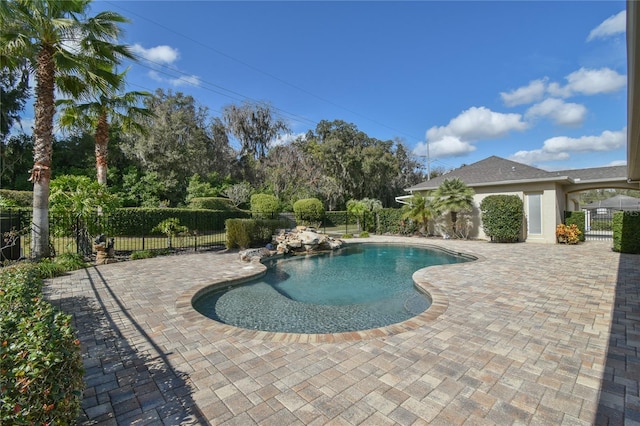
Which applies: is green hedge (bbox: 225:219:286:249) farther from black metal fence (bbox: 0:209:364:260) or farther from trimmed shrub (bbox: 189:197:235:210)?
trimmed shrub (bbox: 189:197:235:210)

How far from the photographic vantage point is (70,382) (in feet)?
6.41

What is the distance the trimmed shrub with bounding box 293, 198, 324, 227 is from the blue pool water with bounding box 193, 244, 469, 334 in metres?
9.49

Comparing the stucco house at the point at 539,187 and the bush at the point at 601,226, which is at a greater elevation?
the stucco house at the point at 539,187

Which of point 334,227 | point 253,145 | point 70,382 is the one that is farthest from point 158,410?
point 253,145

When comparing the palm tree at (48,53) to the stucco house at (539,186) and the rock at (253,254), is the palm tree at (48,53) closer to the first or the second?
the rock at (253,254)

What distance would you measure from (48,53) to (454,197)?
1684cm

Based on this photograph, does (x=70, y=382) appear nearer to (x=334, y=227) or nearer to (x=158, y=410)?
(x=158, y=410)

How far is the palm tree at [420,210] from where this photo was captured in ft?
56.7

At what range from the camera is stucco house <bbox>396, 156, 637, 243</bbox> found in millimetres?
14172

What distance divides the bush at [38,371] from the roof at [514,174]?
56.5 ft

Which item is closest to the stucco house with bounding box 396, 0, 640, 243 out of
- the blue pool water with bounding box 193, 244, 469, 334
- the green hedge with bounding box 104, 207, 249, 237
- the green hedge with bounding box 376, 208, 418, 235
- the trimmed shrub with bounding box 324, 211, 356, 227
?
the green hedge with bounding box 376, 208, 418, 235

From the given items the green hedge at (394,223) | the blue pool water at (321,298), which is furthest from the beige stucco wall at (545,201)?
the blue pool water at (321,298)

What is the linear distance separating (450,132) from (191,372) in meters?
52.9

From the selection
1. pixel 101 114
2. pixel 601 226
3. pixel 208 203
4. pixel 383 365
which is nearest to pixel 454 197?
pixel 383 365
